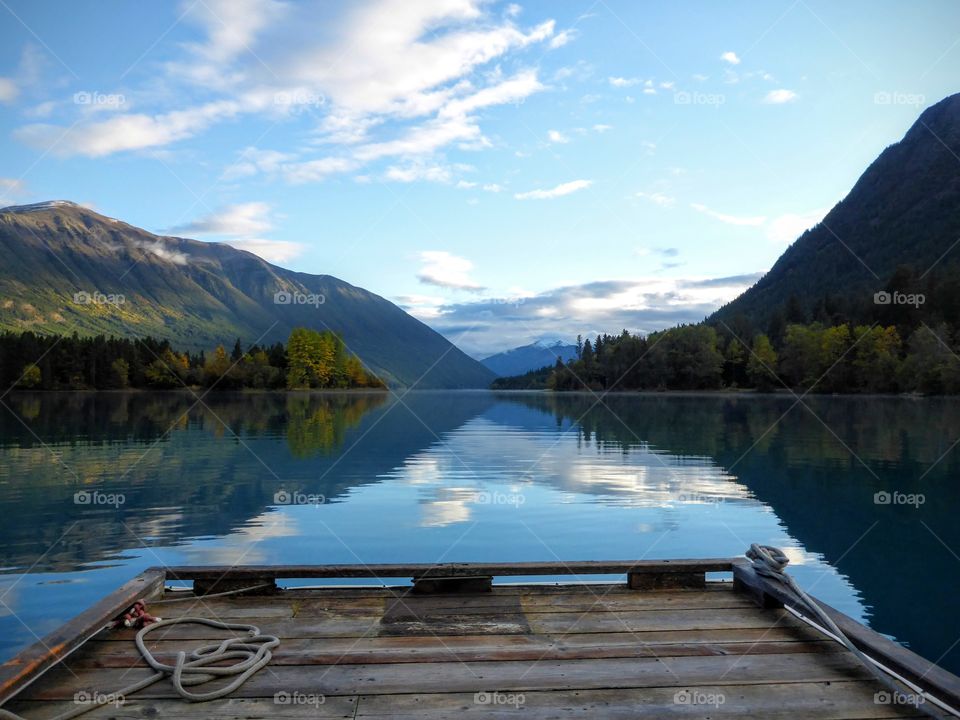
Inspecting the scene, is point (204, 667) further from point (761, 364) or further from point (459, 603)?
point (761, 364)

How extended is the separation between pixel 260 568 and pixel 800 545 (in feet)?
43.3

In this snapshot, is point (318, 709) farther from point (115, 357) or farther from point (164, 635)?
point (115, 357)

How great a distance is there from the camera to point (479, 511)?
64.2ft

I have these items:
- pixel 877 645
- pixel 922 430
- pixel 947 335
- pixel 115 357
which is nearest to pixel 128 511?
pixel 877 645

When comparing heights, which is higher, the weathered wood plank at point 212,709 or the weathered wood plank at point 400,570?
the weathered wood plank at point 400,570

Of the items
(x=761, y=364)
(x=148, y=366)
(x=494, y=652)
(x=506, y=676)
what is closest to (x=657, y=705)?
(x=506, y=676)

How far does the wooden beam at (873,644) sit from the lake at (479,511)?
3.90m

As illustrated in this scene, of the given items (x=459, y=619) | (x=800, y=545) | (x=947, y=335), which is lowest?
(x=800, y=545)

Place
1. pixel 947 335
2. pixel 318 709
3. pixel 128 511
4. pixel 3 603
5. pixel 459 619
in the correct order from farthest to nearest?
1. pixel 947 335
2. pixel 128 511
3. pixel 3 603
4. pixel 459 619
5. pixel 318 709

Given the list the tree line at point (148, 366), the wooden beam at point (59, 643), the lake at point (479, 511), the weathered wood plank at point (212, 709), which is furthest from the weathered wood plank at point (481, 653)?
the tree line at point (148, 366)

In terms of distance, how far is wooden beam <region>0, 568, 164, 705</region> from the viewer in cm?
510

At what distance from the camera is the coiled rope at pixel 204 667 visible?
204 inches

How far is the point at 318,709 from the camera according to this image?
16.6ft

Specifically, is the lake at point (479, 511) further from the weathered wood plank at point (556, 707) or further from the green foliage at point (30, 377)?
the green foliage at point (30, 377)
